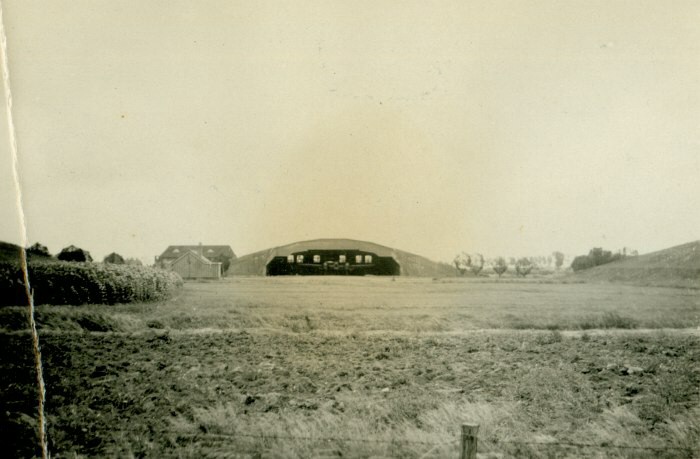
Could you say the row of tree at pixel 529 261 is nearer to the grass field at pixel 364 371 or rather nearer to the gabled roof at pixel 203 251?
the grass field at pixel 364 371

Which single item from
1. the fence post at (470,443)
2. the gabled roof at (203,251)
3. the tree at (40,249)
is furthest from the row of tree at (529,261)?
the tree at (40,249)

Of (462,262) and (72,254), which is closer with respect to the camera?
(72,254)

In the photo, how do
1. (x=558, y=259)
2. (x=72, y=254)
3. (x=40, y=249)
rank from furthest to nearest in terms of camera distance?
1. (x=558, y=259)
2. (x=40, y=249)
3. (x=72, y=254)

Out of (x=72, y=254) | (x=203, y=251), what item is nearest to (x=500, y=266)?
(x=203, y=251)

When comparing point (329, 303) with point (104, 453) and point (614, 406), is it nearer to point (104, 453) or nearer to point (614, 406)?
point (104, 453)

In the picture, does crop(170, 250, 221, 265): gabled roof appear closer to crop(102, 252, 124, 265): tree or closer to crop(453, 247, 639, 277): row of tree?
crop(102, 252, 124, 265): tree

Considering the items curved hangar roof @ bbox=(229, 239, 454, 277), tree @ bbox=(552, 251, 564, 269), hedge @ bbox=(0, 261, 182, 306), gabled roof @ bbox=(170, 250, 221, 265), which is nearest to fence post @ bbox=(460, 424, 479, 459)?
curved hangar roof @ bbox=(229, 239, 454, 277)

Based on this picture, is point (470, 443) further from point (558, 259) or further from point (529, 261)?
point (558, 259)
